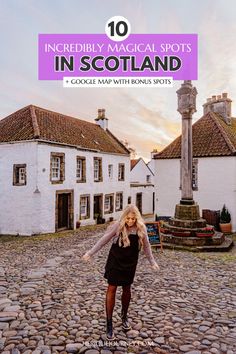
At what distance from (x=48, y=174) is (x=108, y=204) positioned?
27.4 feet

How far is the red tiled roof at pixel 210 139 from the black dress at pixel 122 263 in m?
15.2

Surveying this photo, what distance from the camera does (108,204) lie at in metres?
24.6

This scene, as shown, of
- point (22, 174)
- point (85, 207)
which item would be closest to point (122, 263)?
point (22, 174)

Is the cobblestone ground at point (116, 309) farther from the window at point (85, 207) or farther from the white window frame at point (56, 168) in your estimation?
the window at point (85, 207)

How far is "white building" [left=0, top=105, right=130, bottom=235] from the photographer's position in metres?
16.9

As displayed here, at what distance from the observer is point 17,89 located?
16.1m

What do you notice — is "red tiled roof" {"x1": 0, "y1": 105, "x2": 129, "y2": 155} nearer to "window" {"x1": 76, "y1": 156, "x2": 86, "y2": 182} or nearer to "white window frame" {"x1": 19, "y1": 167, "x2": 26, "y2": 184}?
"window" {"x1": 76, "y1": 156, "x2": 86, "y2": 182}

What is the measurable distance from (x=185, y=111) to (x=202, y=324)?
10.1 metres

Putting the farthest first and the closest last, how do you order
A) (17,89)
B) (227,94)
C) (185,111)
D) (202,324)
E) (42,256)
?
(227,94), (17,89), (185,111), (42,256), (202,324)

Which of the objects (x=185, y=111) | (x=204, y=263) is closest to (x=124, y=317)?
(x=204, y=263)

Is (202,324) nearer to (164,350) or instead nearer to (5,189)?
(164,350)

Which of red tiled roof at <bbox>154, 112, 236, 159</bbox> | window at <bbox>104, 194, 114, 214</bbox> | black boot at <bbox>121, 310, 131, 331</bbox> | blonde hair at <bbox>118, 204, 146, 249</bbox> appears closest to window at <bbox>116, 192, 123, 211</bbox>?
window at <bbox>104, 194, 114, 214</bbox>

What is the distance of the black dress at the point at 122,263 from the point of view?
3.85 m

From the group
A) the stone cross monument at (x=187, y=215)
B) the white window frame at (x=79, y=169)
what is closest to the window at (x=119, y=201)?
the white window frame at (x=79, y=169)
